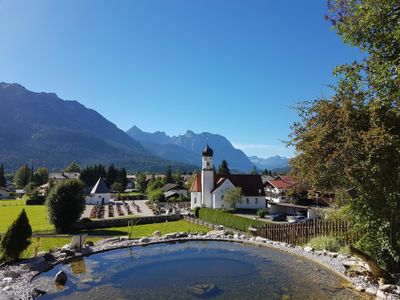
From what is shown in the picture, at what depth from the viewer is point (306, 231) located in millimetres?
21000

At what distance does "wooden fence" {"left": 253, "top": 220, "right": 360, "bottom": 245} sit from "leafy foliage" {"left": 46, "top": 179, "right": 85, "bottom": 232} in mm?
21308

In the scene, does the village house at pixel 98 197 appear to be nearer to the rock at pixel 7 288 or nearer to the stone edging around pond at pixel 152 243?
the stone edging around pond at pixel 152 243

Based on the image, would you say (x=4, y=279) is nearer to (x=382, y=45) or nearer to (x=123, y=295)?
(x=123, y=295)

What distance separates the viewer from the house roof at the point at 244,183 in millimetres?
56500

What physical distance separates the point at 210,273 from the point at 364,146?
844 cm

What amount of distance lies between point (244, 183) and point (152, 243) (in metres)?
38.1

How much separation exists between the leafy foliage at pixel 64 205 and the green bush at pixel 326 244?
26452 millimetres

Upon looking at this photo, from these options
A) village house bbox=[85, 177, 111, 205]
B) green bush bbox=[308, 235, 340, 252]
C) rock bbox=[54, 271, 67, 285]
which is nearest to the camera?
rock bbox=[54, 271, 67, 285]

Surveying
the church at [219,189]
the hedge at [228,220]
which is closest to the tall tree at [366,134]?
the hedge at [228,220]

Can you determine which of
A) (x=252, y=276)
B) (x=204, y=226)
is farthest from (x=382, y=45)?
(x=204, y=226)

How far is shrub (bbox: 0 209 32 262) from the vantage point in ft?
50.7

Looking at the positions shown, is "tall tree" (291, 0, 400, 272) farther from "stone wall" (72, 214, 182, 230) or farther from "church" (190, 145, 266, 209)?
"church" (190, 145, 266, 209)

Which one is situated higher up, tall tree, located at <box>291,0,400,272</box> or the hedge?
tall tree, located at <box>291,0,400,272</box>

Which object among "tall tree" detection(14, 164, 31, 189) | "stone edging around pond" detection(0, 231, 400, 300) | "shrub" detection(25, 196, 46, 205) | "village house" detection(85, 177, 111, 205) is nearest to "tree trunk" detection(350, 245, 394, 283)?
"stone edging around pond" detection(0, 231, 400, 300)
